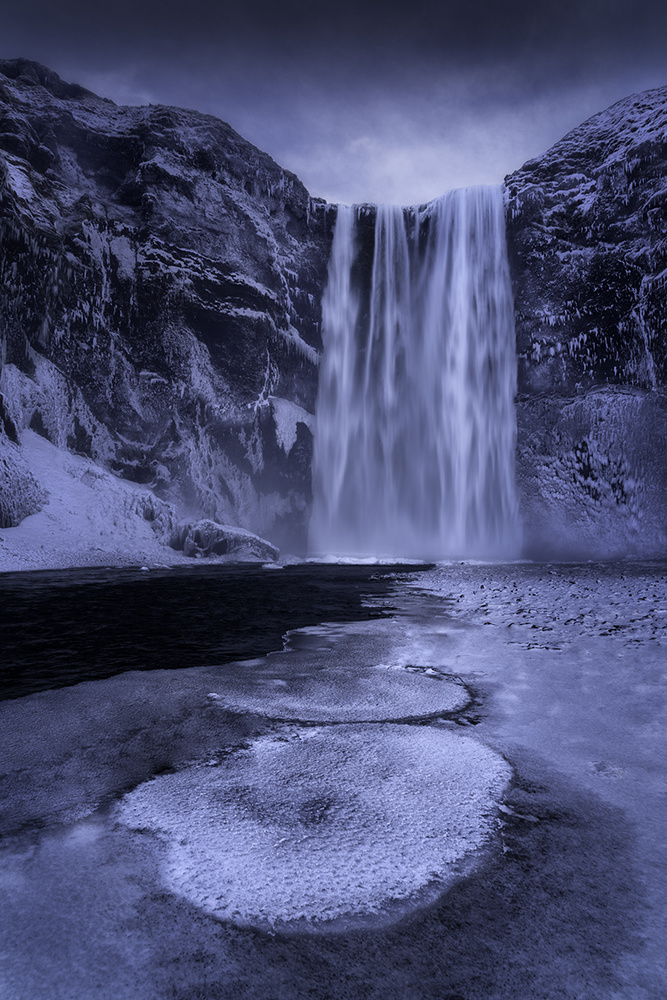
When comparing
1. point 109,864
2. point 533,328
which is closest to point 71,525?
point 109,864

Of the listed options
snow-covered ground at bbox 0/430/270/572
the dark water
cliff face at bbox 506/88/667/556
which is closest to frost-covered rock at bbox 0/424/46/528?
snow-covered ground at bbox 0/430/270/572

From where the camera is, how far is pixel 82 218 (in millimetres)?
24766

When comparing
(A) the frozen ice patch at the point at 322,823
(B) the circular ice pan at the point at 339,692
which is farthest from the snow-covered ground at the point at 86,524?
(A) the frozen ice patch at the point at 322,823

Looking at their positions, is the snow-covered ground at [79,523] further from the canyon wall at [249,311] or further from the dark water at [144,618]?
the dark water at [144,618]

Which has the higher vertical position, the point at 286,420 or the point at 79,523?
the point at 286,420

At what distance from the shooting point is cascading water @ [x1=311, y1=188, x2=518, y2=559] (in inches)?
1204

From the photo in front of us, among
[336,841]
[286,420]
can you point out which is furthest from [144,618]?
[286,420]

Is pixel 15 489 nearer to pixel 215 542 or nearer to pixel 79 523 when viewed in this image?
pixel 79 523

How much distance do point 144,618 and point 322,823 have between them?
21.4ft

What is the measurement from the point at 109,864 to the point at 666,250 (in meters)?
34.0

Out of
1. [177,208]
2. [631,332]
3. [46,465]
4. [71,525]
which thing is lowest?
[71,525]

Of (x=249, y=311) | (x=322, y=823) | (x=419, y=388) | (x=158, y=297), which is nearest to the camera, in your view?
(x=322, y=823)

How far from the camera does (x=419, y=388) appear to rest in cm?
3166

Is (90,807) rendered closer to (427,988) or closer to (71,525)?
(427,988)
